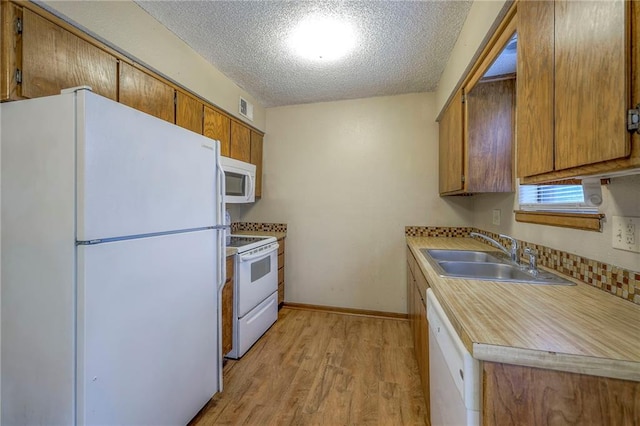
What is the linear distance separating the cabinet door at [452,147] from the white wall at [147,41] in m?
2.04

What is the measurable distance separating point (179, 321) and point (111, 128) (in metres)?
0.97

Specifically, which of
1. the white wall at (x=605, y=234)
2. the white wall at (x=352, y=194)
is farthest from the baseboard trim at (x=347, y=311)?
the white wall at (x=605, y=234)

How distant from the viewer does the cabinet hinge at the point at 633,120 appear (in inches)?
22.6

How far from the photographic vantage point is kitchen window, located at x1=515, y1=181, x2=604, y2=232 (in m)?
1.16

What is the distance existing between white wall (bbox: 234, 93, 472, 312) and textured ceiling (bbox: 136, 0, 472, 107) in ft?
1.13

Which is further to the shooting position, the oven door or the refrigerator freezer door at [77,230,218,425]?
the oven door

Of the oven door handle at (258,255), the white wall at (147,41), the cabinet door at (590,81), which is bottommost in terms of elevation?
the oven door handle at (258,255)

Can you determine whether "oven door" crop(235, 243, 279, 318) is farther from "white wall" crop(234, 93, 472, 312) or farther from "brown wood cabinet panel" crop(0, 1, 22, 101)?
"brown wood cabinet panel" crop(0, 1, 22, 101)

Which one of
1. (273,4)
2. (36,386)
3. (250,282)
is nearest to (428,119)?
(273,4)

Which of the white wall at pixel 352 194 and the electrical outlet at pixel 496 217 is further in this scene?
the white wall at pixel 352 194

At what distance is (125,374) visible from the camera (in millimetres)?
1096

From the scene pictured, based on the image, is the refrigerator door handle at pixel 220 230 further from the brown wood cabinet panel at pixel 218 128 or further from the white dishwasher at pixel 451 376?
the white dishwasher at pixel 451 376

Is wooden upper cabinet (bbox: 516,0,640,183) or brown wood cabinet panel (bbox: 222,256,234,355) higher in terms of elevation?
wooden upper cabinet (bbox: 516,0,640,183)

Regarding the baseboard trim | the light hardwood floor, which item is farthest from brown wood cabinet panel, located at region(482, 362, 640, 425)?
the baseboard trim
